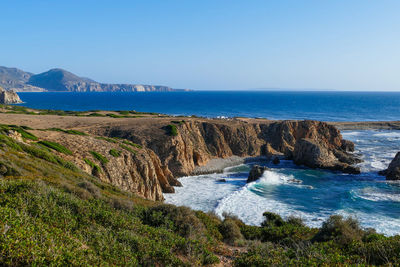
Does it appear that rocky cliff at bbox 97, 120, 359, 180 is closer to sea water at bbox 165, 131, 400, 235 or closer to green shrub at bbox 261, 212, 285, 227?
sea water at bbox 165, 131, 400, 235

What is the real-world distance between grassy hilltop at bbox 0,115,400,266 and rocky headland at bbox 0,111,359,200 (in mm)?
10164

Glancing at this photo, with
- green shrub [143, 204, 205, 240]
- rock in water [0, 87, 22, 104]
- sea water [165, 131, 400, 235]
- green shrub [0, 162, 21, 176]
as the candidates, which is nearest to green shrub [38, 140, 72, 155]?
green shrub [0, 162, 21, 176]

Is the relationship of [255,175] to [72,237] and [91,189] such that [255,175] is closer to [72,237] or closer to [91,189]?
[91,189]

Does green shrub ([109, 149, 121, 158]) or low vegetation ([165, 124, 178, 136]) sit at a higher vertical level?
low vegetation ([165, 124, 178, 136])

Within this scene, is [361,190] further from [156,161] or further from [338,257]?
[338,257]

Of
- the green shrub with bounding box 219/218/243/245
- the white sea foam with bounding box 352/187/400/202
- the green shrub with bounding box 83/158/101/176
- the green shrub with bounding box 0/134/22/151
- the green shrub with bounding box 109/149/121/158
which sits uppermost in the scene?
the green shrub with bounding box 0/134/22/151

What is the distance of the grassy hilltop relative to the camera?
622cm

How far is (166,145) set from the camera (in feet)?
129

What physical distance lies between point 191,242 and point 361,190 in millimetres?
29489

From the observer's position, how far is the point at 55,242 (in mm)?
6461

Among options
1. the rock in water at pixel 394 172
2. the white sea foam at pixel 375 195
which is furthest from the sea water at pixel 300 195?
the rock in water at pixel 394 172

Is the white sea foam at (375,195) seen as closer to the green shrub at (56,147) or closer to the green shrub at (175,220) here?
the green shrub at (175,220)

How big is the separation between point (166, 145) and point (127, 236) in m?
31.1

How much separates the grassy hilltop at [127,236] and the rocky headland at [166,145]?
400 inches
